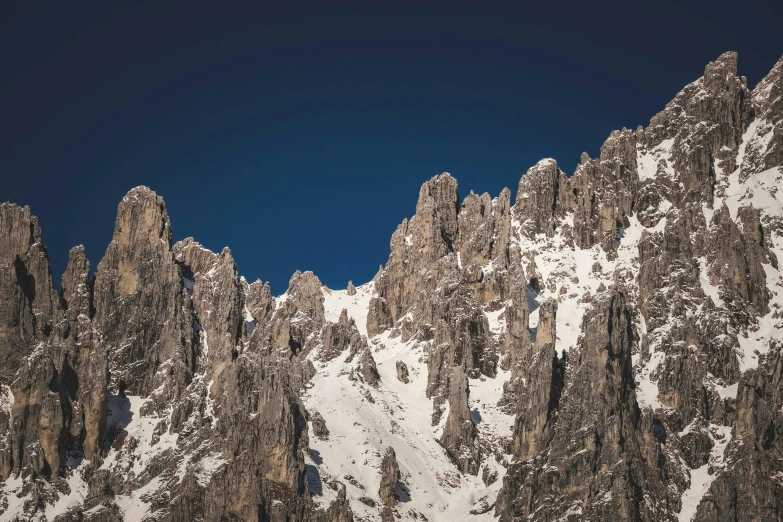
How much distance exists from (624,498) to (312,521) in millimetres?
55380

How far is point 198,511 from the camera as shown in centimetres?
19850

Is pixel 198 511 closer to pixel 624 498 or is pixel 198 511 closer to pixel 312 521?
pixel 312 521

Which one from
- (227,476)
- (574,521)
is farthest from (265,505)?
(574,521)

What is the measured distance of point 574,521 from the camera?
652 feet

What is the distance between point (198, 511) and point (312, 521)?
20225mm

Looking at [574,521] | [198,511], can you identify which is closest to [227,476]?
[198,511]

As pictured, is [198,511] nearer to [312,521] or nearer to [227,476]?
[227,476]

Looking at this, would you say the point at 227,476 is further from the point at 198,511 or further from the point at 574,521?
the point at 574,521

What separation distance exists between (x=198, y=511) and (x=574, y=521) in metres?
66.6

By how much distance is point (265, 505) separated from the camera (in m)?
199

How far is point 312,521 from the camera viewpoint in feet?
654

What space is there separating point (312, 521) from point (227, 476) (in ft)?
56.0

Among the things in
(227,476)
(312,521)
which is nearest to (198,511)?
(227,476)

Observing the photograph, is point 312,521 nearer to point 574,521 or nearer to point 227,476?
point 227,476
